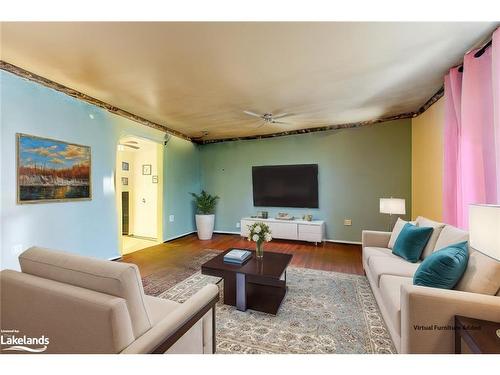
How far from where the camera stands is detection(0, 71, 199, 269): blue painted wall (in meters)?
2.41

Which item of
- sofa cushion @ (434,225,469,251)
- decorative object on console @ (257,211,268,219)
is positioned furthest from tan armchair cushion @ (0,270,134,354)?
decorative object on console @ (257,211,268,219)

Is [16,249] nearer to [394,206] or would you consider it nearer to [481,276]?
[481,276]

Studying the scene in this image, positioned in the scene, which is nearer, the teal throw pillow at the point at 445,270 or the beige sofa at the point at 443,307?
the beige sofa at the point at 443,307

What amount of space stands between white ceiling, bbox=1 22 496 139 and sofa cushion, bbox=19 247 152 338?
184cm

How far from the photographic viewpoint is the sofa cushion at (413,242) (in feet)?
7.45

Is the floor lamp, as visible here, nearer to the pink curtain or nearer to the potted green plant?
the pink curtain

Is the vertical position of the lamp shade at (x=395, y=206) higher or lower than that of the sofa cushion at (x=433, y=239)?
higher

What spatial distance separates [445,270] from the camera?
4.73ft

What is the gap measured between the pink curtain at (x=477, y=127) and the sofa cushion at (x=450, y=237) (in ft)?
1.26

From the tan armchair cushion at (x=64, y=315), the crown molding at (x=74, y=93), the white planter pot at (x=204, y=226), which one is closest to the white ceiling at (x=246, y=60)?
the crown molding at (x=74, y=93)

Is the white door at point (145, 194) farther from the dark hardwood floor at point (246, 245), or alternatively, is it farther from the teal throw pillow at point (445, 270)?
the teal throw pillow at point (445, 270)
